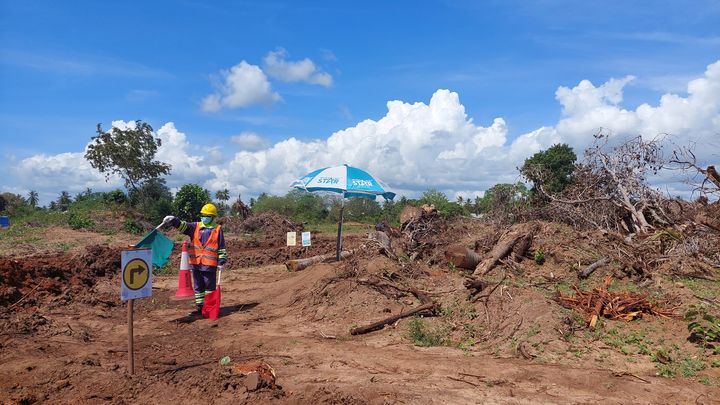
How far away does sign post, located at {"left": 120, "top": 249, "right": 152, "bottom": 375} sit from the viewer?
5.30m

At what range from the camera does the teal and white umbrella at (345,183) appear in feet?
37.1

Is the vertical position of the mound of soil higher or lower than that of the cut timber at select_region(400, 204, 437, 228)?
lower

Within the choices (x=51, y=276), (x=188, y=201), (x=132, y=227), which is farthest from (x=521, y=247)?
(x=188, y=201)

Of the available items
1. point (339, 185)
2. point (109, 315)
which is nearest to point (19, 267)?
point (109, 315)

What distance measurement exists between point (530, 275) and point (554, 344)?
519 cm

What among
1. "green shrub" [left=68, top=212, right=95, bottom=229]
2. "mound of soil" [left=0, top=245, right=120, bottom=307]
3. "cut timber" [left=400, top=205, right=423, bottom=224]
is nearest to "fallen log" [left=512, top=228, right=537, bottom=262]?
"cut timber" [left=400, top=205, right=423, bottom=224]

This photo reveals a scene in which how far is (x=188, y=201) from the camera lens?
30828mm

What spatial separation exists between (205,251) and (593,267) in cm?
781

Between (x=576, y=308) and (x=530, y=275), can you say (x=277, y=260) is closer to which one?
(x=530, y=275)

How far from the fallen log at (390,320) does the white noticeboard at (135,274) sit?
322 cm

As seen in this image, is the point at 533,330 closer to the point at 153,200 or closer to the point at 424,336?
the point at 424,336

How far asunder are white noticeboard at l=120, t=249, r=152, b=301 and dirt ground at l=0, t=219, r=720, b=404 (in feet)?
2.82

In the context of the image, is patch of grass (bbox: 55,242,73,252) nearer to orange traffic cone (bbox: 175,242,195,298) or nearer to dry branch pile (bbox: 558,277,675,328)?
orange traffic cone (bbox: 175,242,195,298)

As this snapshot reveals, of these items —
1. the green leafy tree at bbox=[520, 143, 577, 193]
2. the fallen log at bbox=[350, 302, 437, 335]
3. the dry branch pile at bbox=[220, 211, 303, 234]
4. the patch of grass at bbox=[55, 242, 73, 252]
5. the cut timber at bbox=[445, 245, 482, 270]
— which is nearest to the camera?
the fallen log at bbox=[350, 302, 437, 335]
